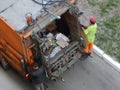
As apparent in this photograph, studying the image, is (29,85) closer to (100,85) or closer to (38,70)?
(38,70)

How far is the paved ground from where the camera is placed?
974cm

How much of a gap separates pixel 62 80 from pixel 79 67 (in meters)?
0.69

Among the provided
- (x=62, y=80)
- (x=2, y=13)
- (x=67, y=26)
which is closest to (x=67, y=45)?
(x=67, y=26)

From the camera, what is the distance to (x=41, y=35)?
9172 millimetres

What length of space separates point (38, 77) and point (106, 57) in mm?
2413

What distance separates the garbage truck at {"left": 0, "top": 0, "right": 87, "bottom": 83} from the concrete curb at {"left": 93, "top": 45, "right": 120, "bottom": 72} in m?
0.91

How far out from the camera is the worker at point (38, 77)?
883 cm

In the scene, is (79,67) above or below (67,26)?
below

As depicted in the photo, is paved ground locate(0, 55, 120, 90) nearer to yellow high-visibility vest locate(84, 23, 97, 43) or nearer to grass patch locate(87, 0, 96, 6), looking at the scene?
yellow high-visibility vest locate(84, 23, 97, 43)

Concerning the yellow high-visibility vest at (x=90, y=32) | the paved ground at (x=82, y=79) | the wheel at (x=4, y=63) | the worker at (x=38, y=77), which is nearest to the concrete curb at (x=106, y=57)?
Answer: the paved ground at (x=82, y=79)

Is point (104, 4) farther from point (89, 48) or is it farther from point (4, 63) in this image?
point (4, 63)

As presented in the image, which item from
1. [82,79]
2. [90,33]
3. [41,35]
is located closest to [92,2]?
[90,33]

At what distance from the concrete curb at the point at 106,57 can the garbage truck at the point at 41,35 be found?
0.91 meters

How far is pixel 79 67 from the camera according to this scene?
10.2m
